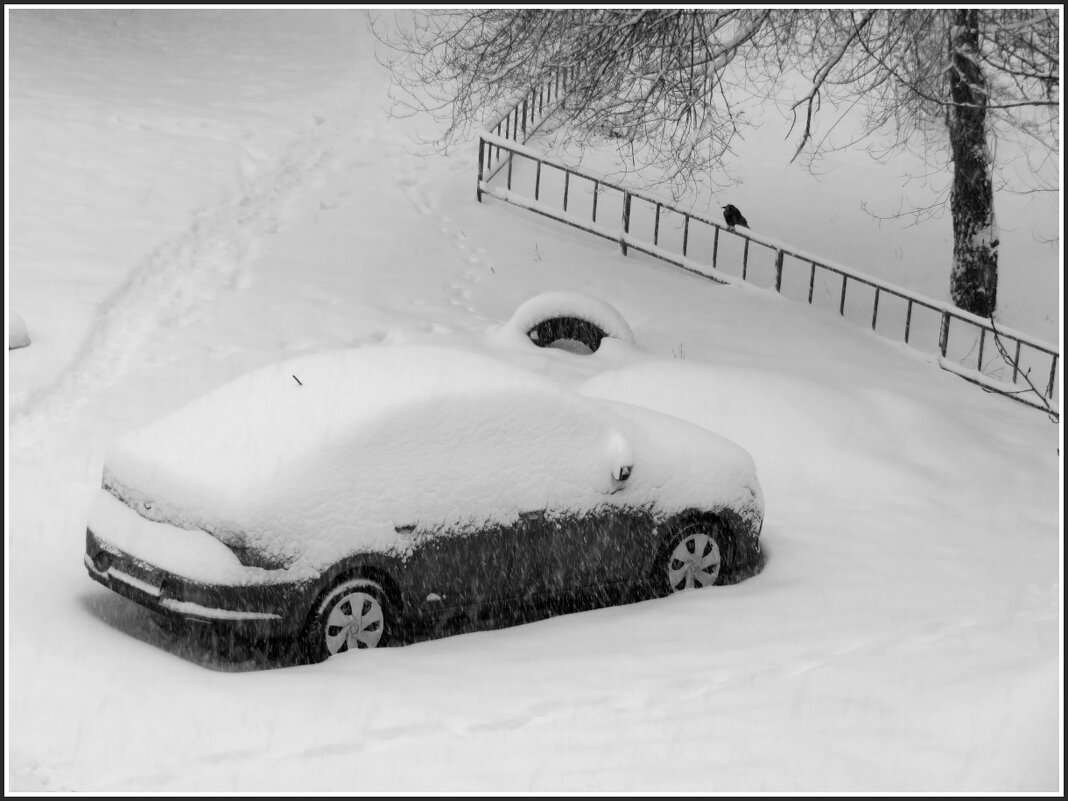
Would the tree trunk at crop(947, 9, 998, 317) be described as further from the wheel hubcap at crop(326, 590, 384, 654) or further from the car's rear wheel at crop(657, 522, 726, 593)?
the wheel hubcap at crop(326, 590, 384, 654)

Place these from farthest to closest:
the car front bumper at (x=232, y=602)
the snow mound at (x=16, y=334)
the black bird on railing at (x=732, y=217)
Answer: the black bird on railing at (x=732, y=217) < the snow mound at (x=16, y=334) < the car front bumper at (x=232, y=602)

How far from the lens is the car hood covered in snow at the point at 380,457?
618 cm

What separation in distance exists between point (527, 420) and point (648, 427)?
3.46 feet

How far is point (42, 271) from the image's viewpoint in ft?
42.5

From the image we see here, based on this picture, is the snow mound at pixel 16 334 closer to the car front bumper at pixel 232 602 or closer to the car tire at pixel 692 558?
the car front bumper at pixel 232 602

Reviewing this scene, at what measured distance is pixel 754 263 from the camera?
16.7m

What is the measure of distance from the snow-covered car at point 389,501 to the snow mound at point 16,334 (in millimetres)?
4861

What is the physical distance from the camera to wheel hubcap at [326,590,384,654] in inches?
248

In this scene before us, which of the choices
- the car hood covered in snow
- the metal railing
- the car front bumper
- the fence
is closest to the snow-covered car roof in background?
the fence

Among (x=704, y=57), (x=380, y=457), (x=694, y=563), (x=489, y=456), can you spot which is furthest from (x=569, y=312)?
(x=380, y=457)

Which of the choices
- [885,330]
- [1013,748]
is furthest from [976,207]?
[1013,748]

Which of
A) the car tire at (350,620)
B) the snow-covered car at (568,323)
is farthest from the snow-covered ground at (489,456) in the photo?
the snow-covered car at (568,323)

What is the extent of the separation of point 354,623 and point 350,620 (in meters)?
0.03

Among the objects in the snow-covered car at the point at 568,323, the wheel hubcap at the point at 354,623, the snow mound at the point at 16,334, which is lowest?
the wheel hubcap at the point at 354,623
